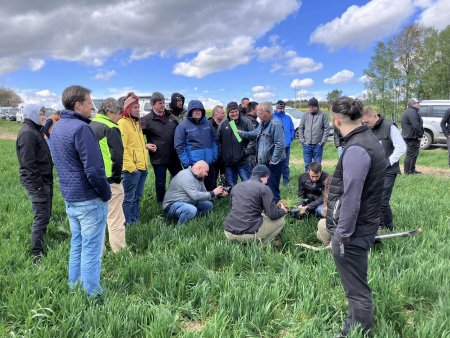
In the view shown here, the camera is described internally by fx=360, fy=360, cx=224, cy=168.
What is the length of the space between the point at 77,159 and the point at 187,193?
2.38 meters

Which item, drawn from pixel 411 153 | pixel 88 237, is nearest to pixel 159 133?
pixel 88 237

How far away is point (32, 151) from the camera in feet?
13.2

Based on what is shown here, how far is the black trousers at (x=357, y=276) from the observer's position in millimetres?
2434

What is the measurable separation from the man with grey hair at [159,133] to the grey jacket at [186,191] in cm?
63

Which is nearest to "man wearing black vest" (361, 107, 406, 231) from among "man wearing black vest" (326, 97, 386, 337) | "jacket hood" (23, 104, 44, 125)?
"man wearing black vest" (326, 97, 386, 337)

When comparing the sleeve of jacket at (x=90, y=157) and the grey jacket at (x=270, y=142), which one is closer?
the sleeve of jacket at (x=90, y=157)

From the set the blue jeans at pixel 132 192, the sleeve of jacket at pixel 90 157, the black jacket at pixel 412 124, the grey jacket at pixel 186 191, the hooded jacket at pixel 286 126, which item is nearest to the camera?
the sleeve of jacket at pixel 90 157

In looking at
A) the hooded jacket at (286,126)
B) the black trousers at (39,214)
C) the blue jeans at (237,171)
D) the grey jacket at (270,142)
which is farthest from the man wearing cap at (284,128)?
the black trousers at (39,214)

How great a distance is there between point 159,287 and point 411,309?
7.13ft

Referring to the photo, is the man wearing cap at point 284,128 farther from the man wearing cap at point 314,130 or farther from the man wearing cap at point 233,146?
the man wearing cap at point 233,146

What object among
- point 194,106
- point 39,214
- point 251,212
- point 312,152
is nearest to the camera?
point 39,214

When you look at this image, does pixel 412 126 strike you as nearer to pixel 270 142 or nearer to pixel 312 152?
pixel 312 152

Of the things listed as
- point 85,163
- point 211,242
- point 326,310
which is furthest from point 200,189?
point 326,310

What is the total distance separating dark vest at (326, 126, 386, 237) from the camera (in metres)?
2.33
